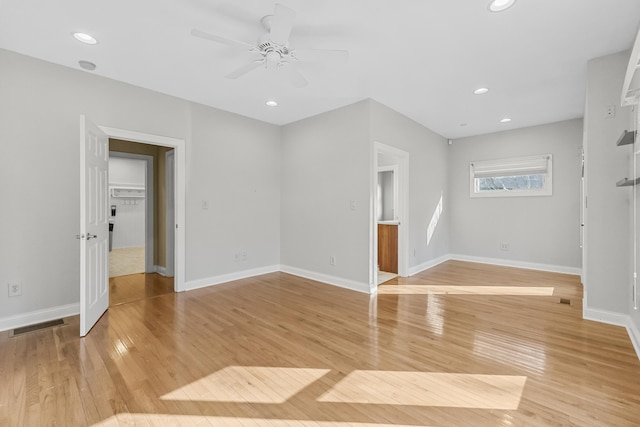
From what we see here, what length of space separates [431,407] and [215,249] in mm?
3534

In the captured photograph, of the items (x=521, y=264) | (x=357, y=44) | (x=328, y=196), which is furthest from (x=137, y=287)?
(x=521, y=264)

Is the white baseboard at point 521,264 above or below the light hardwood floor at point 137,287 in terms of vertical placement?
above

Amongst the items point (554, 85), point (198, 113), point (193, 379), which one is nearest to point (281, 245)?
point (198, 113)

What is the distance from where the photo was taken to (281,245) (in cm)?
532

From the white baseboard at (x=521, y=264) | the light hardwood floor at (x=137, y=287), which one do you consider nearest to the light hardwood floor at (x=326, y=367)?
the light hardwood floor at (x=137, y=287)

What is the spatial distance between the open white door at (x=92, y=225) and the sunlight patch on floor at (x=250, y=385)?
149 cm

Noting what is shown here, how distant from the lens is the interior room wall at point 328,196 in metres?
4.14

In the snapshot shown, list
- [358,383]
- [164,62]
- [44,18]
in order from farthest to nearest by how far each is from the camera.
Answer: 1. [164,62]
2. [44,18]
3. [358,383]

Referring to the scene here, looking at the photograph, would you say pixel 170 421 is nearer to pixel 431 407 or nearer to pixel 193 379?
pixel 193 379

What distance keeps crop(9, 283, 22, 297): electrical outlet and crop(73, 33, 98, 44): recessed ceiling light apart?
237 cm

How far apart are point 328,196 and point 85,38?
10.5 feet

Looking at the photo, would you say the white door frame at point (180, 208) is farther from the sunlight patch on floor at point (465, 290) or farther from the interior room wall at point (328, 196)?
the sunlight patch on floor at point (465, 290)

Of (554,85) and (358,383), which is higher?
(554,85)

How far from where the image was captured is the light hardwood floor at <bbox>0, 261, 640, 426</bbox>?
1.71 m
